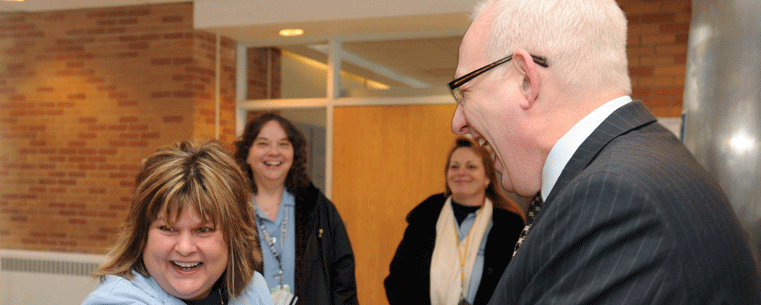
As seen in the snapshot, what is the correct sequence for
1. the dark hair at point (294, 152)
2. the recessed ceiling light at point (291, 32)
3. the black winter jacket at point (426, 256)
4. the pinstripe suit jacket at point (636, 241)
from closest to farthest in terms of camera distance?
the pinstripe suit jacket at point (636, 241)
the black winter jacket at point (426, 256)
the dark hair at point (294, 152)
the recessed ceiling light at point (291, 32)

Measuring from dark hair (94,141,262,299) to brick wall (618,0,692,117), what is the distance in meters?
3.78

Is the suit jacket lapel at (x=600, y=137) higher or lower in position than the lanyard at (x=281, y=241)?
higher

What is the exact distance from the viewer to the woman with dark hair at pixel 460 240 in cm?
312

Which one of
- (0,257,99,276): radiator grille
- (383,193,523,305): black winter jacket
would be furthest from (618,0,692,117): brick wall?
(0,257,99,276): radiator grille

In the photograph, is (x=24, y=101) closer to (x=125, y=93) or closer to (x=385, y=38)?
(x=125, y=93)

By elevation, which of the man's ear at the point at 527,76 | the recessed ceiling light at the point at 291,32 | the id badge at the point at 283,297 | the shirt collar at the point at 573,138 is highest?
the recessed ceiling light at the point at 291,32

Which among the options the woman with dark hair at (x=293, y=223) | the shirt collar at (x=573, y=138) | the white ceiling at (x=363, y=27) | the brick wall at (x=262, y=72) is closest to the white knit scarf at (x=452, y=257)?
the woman with dark hair at (x=293, y=223)

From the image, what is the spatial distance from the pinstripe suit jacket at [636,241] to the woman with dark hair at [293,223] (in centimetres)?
229

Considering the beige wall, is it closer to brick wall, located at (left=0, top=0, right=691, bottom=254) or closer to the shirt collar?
brick wall, located at (left=0, top=0, right=691, bottom=254)

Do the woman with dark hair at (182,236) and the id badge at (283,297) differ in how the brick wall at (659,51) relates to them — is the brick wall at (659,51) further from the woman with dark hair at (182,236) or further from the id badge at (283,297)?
the woman with dark hair at (182,236)

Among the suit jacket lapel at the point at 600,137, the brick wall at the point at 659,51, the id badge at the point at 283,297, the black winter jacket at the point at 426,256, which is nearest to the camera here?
the suit jacket lapel at the point at 600,137

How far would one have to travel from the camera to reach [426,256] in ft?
11.0

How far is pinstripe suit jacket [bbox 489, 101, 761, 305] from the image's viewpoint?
25.4 inches

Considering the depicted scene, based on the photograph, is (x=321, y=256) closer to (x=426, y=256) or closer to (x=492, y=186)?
(x=426, y=256)
